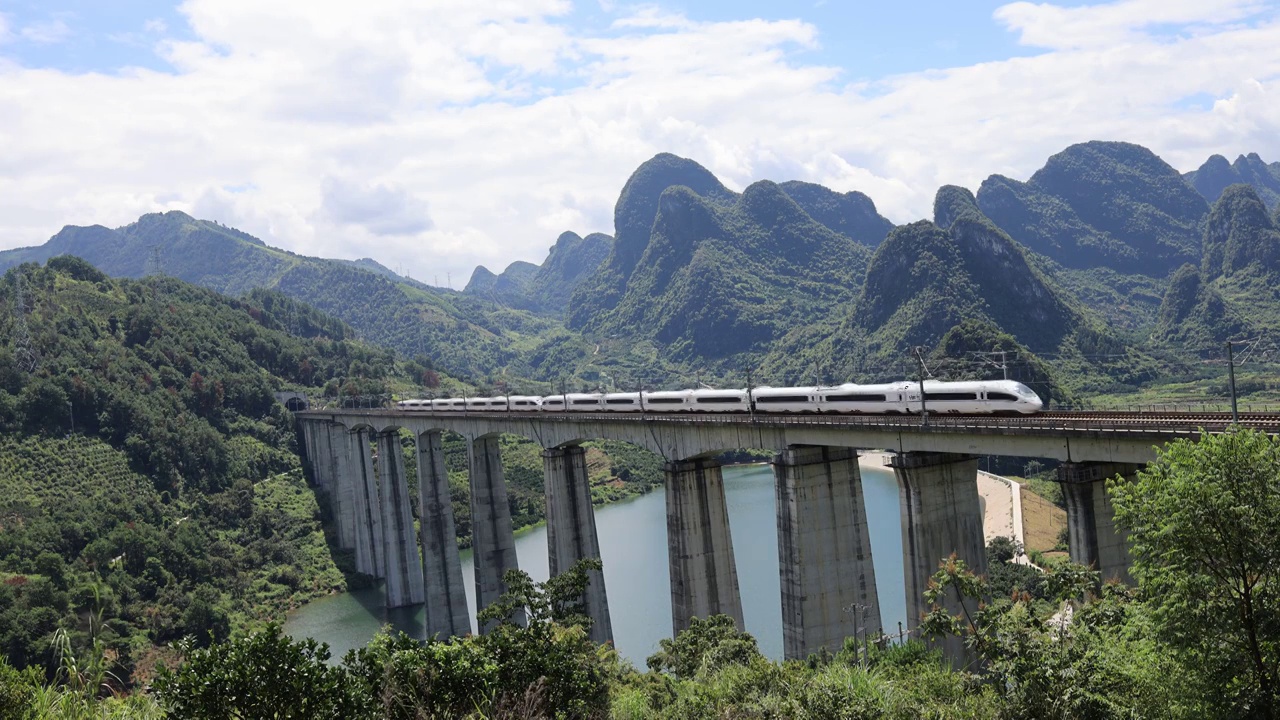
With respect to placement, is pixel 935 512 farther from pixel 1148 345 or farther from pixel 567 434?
pixel 1148 345

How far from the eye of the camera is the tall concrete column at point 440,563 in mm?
58438

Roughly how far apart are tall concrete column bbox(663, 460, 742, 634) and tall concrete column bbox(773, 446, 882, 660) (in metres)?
4.45

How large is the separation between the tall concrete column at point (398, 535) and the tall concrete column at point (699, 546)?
35.0 m

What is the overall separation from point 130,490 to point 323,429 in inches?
768

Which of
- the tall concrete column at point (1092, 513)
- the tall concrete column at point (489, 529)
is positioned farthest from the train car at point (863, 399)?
the tall concrete column at point (489, 529)

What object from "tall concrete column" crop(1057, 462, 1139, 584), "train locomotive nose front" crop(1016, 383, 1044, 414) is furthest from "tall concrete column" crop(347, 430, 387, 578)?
"tall concrete column" crop(1057, 462, 1139, 584)

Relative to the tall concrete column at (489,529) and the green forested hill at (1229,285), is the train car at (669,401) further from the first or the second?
the green forested hill at (1229,285)

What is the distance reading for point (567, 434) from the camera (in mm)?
44781

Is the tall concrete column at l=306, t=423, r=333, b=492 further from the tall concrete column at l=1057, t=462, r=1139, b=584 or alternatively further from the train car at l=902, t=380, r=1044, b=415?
the tall concrete column at l=1057, t=462, r=1139, b=584

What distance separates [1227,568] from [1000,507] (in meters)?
72.9

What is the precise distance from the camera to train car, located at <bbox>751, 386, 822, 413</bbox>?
35.8 meters

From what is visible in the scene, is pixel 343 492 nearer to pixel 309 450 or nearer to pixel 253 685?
pixel 309 450

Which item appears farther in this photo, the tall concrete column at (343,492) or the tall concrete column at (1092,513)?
the tall concrete column at (343,492)

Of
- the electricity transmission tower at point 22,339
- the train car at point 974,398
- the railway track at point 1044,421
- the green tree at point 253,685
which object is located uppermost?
the electricity transmission tower at point 22,339
